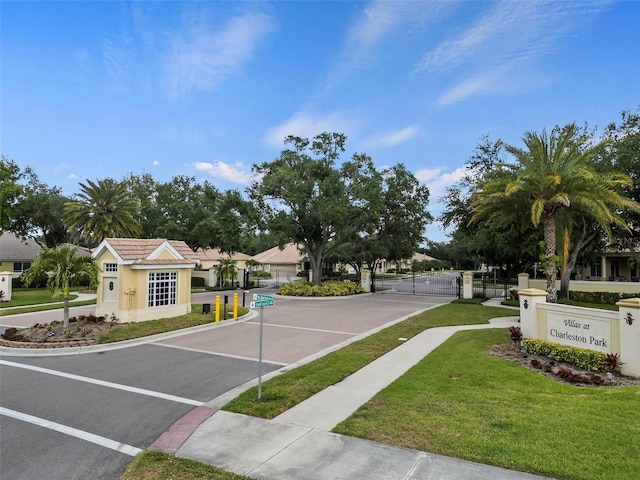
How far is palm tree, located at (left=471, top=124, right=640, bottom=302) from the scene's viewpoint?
14133 millimetres

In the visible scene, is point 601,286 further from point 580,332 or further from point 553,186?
point 580,332

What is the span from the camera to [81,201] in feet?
123

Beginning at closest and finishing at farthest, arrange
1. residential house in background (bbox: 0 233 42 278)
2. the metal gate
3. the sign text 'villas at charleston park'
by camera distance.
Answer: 1. the sign text 'villas at charleston park'
2. the metal gate
3. residential house in background (bbox: 0 233 42 278)

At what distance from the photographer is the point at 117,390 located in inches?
325

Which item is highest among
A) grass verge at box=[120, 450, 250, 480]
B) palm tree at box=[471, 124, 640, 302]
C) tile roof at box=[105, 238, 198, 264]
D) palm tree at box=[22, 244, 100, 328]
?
palm tree at box=[471, 124, 640, 302]

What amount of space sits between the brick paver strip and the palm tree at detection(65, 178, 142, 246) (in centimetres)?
3452

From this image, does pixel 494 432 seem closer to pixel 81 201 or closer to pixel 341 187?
pixel 341 187

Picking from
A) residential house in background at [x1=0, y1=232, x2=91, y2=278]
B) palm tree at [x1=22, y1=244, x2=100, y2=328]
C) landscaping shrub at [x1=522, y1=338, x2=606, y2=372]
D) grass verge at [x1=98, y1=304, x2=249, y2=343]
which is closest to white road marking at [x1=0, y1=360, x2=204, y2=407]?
grass verge at [x1=98, y1=304, x2=249, y2=343]

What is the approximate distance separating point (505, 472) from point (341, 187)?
23.9 meters

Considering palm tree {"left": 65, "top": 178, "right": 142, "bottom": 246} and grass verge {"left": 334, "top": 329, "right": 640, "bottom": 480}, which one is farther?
palm tree {"left": 65, "top": 178, "right": 142, "bottom": 246}

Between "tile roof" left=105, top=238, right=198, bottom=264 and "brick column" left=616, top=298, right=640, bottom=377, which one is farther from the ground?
"tile roof" left=105, top=238, right=198, bottom=264

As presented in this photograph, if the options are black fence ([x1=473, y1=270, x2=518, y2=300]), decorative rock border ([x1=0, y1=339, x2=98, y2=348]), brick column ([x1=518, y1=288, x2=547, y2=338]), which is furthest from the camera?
black fence ([x1=473, y1=270, x2=518, y2=300])

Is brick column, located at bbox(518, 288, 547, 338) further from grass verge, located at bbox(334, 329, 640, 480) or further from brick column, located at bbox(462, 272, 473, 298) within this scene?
brick column, located at bbox(462, 272, 473, 298)

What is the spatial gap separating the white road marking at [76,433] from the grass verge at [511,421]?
A: 3135 millimetres
